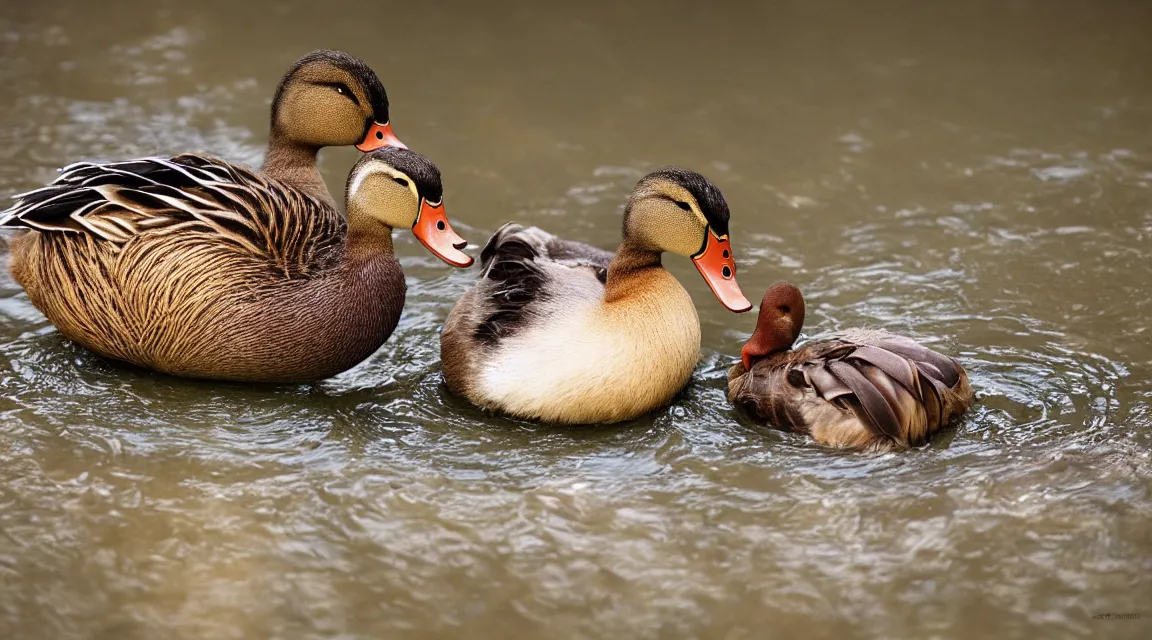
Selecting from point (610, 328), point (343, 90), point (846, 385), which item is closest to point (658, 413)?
point (610, 328)

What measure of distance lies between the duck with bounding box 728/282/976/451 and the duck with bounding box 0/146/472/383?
1.45 m

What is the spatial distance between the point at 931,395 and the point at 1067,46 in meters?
6.01

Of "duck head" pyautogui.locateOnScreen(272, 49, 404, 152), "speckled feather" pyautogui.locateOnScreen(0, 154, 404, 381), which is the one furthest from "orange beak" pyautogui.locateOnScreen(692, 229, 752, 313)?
"duck head" pyautogui.locateOnScreen(272, 49, 404, 152)

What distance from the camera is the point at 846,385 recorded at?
5.27 m

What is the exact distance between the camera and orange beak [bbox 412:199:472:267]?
18.4ft

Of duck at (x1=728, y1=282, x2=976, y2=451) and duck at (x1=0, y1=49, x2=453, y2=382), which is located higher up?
duck at (x1=0, y1=49, x2=453, y2=382)

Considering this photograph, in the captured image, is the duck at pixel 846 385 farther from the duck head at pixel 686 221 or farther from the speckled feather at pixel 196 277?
the speckled feather at pixel 196 277

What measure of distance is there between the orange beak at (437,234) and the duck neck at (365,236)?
0.16 m

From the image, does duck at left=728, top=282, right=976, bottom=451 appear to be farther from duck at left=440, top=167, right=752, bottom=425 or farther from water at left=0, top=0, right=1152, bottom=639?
duck at left=440, top=167, right=752, bottom=425

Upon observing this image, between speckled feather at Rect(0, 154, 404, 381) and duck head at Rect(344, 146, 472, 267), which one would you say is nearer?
speckled feather at Rect(0, 154, 404, 381)

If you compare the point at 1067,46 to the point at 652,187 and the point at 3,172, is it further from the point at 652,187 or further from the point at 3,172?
the point at 3,172

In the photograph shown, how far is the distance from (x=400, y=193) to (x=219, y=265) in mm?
862

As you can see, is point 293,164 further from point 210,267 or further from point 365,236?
point 210,267

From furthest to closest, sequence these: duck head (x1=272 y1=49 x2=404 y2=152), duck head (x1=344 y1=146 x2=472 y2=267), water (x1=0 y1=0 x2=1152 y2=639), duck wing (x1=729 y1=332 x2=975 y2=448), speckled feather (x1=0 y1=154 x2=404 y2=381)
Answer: duck head (x1=272 y1=49 x2=404 y2=152), duck head (x1=344 y1=146 x2=472 y2=267), speckled feather (x1=0 y1=154 x2=404 y2=381), duck wing (x1=729 y1=332 x2=975 y2=448), water (x1=0 y1=0 x2=1152 y2=639)
